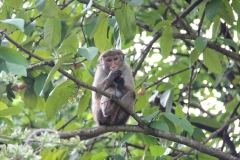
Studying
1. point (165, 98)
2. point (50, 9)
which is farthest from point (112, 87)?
point (50, 9)

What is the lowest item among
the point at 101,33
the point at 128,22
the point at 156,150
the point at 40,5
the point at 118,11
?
the point at 156,150

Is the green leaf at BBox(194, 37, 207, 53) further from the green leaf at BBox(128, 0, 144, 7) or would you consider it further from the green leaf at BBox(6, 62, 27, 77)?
the green leaf at BBox(6, 62, 27, 77)

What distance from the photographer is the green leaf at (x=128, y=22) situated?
544 cm

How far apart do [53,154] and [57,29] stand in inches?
56.4

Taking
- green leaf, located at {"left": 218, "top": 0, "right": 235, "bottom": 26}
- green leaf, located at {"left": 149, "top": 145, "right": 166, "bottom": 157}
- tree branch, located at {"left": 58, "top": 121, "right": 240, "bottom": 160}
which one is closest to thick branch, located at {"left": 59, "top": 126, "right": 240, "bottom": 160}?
tree branch, located at {"left": 58, "top": 121, "right": 240, "bottom": 160}

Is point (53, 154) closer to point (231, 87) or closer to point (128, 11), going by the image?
point (128, 11)

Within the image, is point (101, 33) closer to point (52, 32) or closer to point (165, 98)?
point (52, 32)

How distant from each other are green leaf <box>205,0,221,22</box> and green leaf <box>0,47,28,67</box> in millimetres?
2472

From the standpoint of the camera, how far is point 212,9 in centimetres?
554

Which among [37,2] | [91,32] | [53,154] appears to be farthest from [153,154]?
[37,2]

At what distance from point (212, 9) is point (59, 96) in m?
2.15

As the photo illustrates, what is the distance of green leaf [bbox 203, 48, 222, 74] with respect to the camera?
612cm

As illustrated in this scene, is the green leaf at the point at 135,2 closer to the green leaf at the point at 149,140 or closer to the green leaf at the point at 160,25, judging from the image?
the green leaf at the point at 160,25

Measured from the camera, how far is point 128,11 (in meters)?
5.46
